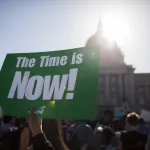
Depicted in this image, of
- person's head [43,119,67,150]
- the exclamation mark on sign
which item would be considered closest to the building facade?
person's head [43,119,67,150]

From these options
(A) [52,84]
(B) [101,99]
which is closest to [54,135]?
(A) [52,84]

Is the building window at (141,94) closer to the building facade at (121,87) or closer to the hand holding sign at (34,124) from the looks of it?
the building facade at (121,87)

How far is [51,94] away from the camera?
88.7 inches

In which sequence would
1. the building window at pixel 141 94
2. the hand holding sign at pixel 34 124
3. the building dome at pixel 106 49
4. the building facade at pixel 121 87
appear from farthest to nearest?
the building dome at pixel 106 49 → the building window at pixel 141 94 → the building facade at pixel 121 87 → the hand holding sign at pixel 34 124

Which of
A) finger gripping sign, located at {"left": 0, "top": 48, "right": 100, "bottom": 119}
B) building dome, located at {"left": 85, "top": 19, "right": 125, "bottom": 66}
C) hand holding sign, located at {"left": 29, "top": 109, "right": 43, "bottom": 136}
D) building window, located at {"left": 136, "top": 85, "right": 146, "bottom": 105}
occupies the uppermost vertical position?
building dome, located at {"left": 85, "top": 19, "right": 125, "bottom": 66}

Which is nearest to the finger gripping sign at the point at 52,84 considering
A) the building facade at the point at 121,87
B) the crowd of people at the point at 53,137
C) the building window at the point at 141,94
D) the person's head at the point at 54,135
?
the crowd of people at the point at 53,137

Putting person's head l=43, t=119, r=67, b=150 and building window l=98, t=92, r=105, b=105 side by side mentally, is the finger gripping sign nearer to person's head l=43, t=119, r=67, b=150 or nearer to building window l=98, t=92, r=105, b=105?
person's head l=43, t=119, r=67, b=150

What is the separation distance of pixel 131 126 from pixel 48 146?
5.85ft

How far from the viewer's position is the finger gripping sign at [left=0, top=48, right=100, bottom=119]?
84.9 inches

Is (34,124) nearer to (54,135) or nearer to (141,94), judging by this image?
(54,135)

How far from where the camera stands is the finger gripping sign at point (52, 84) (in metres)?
2.16

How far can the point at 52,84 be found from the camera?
2.30m

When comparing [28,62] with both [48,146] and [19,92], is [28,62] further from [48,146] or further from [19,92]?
[48,146]

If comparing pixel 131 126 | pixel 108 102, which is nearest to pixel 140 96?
pixel 108 102
